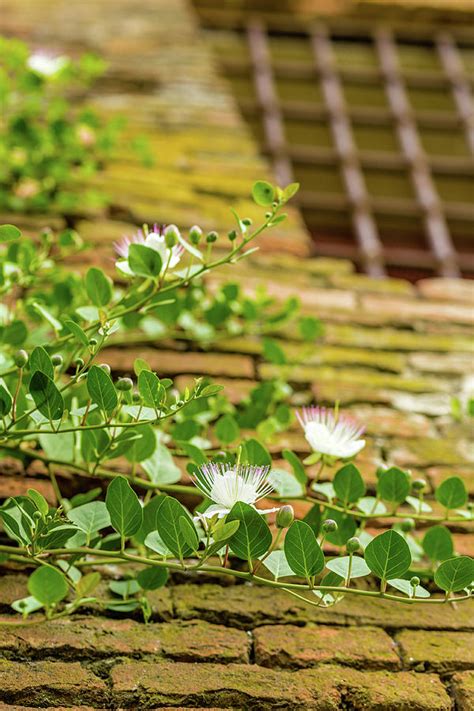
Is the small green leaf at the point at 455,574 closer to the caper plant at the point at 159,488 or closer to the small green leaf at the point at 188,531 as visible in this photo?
the caper plant at the point at 159,488

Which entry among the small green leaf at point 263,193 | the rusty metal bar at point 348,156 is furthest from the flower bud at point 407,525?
the rusty metal bar at point 348,156

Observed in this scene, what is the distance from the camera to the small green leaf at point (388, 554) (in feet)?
2.67

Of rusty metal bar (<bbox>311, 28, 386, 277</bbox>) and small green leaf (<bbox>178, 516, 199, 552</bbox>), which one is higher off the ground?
rusty metal bar (<bbox>311, 28, 386, 277</bbox>)

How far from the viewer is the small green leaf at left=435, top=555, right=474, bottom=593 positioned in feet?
2.68

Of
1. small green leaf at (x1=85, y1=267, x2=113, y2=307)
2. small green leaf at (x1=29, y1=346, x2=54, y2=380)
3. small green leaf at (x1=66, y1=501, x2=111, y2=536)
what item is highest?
small green leaf at (x1=85, y1=267, x2=113, y2=307)

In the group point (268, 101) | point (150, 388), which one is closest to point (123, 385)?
point (150, 388)

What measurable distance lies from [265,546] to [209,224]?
1232mm

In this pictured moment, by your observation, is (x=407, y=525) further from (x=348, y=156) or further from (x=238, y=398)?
(x=348, y=156)

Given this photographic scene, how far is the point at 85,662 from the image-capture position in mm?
902

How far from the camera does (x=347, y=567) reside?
859 millimetres

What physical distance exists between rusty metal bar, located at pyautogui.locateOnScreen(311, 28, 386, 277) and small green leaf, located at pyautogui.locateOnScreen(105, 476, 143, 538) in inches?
60.6

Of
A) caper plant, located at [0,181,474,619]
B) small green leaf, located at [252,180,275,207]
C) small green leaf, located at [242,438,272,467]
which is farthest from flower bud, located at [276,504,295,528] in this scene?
small green leaf, located at [252,180,275,207]

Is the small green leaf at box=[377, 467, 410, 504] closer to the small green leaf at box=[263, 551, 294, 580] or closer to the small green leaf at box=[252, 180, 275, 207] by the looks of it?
the small green leaf at box=[263, 551, 294, 580]

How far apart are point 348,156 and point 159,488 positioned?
6.36 ft
